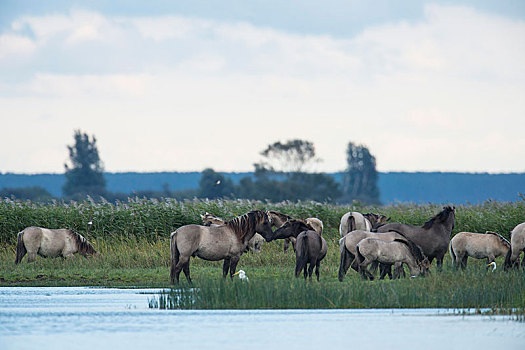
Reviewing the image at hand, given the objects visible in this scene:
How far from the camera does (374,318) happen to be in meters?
15.5

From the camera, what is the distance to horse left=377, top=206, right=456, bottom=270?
843 inches

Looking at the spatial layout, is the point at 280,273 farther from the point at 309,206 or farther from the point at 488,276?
the point at 309,206

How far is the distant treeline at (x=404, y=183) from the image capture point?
162 metres

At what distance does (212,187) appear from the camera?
90938 mm

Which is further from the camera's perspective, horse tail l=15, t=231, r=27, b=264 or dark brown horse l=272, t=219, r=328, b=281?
horse tail l=15, t=231, r=27, b=264

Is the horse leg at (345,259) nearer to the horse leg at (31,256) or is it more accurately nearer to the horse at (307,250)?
the horse at (307,250)

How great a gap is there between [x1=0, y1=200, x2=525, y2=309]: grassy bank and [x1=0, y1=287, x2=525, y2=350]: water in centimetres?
52

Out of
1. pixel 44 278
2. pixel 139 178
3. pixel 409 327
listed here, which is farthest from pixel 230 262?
pixel 139 178

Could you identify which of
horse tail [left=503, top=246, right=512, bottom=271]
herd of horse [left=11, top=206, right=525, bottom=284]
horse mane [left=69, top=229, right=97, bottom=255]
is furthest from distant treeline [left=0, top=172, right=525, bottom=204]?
horse tail [left=503, top=246, right=512, bottom=271]

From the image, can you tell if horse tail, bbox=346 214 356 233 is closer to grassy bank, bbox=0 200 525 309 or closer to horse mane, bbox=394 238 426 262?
grassy bank, bbox=0 200 525 309

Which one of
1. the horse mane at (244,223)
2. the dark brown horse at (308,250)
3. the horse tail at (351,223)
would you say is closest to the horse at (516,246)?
the dark brown horse at (308,250)

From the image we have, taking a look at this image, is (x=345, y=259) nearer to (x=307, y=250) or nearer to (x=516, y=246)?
(x=307, y=250)

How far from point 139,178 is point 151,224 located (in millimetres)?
140947

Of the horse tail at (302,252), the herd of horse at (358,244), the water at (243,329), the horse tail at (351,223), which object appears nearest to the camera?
the water at (243,329)
